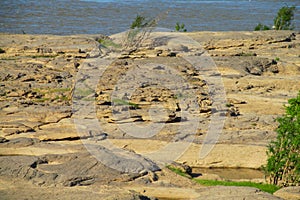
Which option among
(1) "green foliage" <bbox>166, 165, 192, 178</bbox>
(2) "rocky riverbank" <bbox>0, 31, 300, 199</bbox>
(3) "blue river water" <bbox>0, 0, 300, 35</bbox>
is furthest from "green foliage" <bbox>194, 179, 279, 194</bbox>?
(3) "blue river water" <bbox>0, 0, 300, 35</bbox>

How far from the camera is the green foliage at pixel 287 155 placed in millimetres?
12336

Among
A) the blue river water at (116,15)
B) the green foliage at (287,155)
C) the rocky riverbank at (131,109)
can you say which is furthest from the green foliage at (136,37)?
the green foliage at (287,155)

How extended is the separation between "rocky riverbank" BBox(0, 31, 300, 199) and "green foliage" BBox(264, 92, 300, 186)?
4.74 feet

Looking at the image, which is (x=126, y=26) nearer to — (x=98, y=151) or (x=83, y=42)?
(x=83, y=42)

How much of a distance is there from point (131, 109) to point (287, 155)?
16.0ft

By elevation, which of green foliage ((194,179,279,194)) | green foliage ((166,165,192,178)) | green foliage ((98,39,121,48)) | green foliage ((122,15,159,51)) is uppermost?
green foliage ((122,15,159,51))

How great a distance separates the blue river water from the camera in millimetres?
36062

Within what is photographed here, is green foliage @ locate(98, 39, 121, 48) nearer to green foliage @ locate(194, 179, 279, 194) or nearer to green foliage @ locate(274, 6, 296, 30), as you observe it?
green foliage @ locate(274, 6, 296, 30)

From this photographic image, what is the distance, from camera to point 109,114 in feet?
51.7

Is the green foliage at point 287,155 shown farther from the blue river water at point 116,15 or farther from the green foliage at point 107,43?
the blue river water at point 116,15

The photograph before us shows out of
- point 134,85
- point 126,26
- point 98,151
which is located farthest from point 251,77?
point 126,26

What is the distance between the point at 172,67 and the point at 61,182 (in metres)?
11.9

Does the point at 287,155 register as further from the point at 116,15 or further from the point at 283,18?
the point at 116,15

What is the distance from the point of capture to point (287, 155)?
40.8 ft
